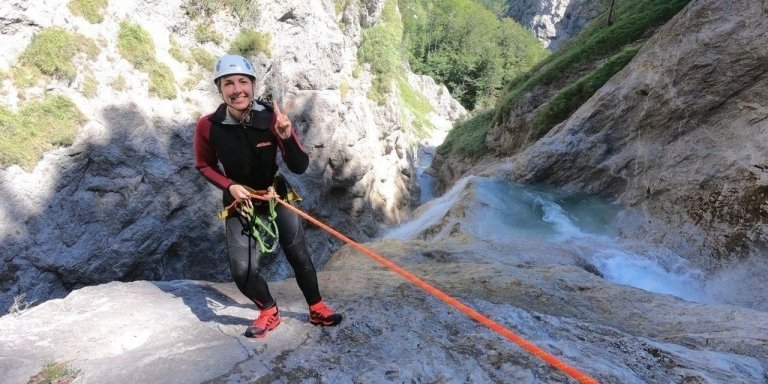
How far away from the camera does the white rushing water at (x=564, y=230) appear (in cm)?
1005

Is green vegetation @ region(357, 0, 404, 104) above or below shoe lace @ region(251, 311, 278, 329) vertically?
above

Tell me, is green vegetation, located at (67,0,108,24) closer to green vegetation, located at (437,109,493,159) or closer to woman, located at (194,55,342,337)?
woman, located at (194,55,342,337)

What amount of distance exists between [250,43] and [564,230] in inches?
467

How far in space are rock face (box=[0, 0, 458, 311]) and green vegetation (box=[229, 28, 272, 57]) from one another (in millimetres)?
219

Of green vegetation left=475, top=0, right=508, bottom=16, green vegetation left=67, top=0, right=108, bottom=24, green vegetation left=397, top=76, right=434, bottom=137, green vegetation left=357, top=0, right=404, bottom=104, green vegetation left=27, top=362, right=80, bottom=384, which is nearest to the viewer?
green vegetation left=27, top=362, right=80, bottom=384

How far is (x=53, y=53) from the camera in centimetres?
973

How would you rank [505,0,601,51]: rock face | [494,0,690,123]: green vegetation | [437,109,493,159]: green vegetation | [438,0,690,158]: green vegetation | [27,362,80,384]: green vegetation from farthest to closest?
[505,0,601,51]: rock face, [437,109,493,159]: green vegetation, [494,0,690,123]: green vegetation, [438,0,690,158]: green vegetation, [27,362,80,384]: green vegetation

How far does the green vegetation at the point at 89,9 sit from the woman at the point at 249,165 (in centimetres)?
955

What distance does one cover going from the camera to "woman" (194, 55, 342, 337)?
12.5 ft

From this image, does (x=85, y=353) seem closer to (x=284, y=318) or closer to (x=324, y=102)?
(x=284, y=318)

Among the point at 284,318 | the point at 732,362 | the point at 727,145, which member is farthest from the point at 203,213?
the point at 727,145

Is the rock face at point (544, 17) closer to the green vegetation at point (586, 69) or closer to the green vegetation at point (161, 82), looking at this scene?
the green vegetation at point (586, 69)

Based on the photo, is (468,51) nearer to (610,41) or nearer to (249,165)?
(610,41)

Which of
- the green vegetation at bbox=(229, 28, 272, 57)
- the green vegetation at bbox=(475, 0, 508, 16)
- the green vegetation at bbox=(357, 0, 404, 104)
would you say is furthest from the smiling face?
the green vegetation at bbox=(475, 0, 508, 16)
